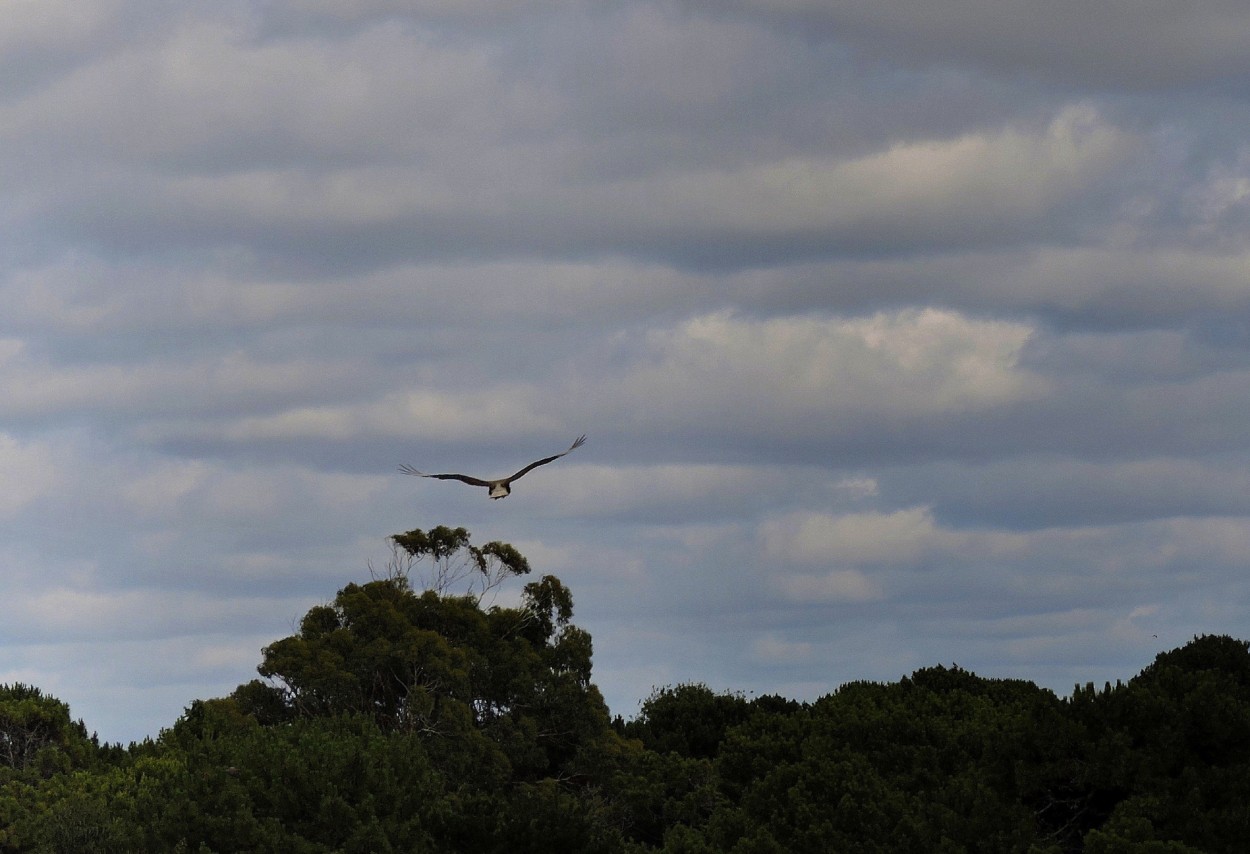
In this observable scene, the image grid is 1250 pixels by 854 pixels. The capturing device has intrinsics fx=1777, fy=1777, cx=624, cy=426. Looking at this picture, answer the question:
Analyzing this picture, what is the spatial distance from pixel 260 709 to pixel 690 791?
602 inches

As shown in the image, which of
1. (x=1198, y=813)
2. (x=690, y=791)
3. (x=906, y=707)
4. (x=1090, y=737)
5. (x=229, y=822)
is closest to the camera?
(x=1198, y=813)

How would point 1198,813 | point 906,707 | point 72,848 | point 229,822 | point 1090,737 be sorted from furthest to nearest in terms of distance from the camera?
point 906,707 < point 72,848 < point 229,822 < point 1090,737 < point 1198,813

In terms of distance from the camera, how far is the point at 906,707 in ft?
212

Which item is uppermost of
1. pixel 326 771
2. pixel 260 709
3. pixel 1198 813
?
pixel 260 709

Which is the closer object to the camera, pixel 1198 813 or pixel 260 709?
pixel 1198 813

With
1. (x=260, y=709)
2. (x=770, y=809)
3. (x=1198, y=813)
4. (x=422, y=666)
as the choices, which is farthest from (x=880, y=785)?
(x=260, y=709)

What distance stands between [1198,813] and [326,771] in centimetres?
2236

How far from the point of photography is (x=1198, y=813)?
121 ft

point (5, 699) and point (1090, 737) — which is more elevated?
point (5, 699)

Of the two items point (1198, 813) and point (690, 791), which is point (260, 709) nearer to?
point (690, 791)

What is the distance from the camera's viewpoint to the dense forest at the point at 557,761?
129 feet

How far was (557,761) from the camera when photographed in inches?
2475

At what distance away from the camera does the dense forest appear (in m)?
39.3

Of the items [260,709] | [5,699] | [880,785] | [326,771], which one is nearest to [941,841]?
[880,785]
